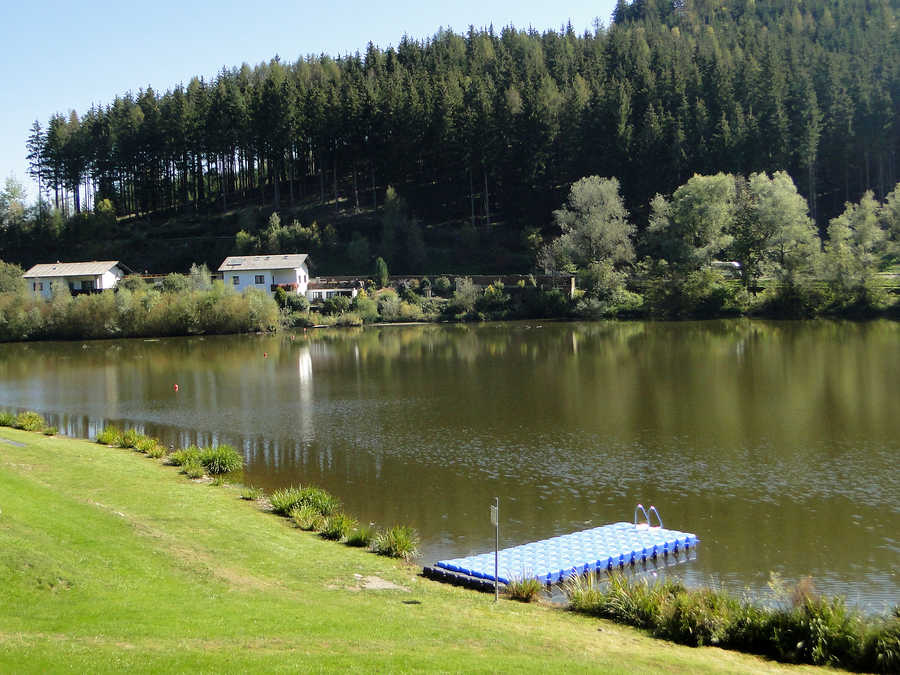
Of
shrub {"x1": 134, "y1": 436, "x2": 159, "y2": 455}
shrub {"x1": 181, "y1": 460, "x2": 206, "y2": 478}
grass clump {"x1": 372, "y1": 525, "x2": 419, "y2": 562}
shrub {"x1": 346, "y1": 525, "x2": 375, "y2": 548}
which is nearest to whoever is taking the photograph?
grass clump {"x1": 372, "y1": 525, "x2": 419, "y2": 562}

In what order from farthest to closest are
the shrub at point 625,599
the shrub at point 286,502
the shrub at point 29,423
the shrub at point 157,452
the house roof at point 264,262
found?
the house roof at point 264,262 < the shrub at point 29,423 < the shrub at point 157,452 < the shrub at point 286,502 < the shrub at point 625,599

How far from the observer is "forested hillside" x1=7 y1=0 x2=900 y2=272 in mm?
96750

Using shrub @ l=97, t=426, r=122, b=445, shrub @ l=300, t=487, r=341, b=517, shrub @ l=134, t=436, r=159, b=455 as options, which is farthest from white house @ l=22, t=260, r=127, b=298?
shrub @ l=300, t=487, r=341, b=517

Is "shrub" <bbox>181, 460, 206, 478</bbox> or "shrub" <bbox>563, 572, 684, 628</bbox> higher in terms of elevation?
"shrub" <bbox>181, 460, 206, 478</bbox>

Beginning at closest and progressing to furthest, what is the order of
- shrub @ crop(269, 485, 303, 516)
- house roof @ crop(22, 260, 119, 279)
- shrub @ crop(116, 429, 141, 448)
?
shrub @ crop(269, 485, 303, 516) → shrub @ crop(116, 429, 141, 448) → house roof @ crop(22, 260, 119, 279)

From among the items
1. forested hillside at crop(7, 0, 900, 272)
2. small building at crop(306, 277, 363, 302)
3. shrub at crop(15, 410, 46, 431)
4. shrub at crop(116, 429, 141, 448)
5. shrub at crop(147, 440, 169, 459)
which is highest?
forested hillside at crop(7, 0, 900, 272)

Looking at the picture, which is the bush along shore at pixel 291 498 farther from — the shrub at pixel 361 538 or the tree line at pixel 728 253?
the tree line at pixel 728 253

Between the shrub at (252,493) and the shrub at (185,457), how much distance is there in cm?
364

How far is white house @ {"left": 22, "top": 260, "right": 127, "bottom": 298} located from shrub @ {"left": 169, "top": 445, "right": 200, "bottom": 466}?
69.8m

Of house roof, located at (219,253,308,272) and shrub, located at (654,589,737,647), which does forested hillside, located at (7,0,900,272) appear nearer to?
house roof, located at (219,253,308,272)

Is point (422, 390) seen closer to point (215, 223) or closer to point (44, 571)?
point (44, 571)

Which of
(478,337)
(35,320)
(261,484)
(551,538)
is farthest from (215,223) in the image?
(551,538)

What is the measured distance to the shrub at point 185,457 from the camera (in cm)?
2762

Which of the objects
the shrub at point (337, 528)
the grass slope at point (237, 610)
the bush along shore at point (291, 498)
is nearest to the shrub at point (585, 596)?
the grass slope at point (237, 610)
